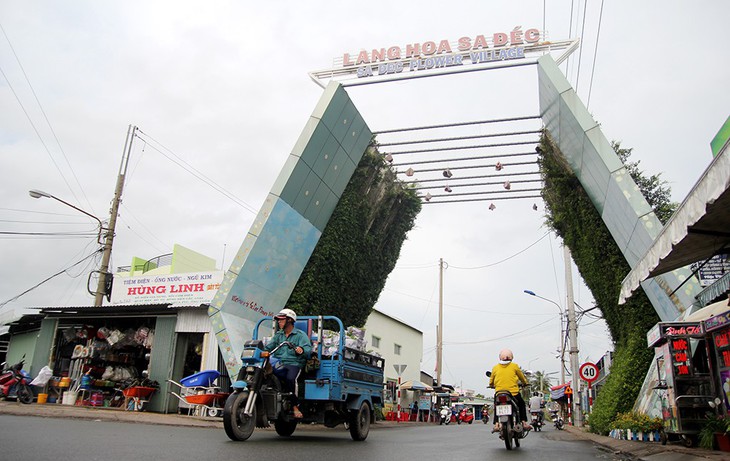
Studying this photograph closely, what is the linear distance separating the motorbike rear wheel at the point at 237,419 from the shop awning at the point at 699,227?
5.43 meters

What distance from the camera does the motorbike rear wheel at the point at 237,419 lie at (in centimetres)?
638

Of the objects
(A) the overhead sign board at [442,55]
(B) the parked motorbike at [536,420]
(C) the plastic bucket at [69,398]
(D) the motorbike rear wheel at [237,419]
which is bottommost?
(B) the parked motorbike at [536,420]

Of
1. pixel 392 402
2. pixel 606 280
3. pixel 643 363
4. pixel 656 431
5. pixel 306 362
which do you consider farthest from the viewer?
pixel 392 402

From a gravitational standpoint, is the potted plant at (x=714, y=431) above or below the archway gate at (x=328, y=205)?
below

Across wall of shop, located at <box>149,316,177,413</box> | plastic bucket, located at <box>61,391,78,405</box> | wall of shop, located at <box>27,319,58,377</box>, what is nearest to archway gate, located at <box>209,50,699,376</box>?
wall of shop, located at <box>149,316,177,413</box>

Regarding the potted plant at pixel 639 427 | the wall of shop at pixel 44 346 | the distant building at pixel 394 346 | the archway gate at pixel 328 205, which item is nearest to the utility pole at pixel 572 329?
the distant building at pixel 394 346

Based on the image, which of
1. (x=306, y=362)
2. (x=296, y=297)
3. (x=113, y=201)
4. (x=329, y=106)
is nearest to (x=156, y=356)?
(x=296, y=297)

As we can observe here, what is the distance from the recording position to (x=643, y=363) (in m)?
12.8

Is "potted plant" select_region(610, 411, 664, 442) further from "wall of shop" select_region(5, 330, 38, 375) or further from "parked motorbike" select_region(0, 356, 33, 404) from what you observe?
"wall of shop" select_region(5, 330, 38, 375)

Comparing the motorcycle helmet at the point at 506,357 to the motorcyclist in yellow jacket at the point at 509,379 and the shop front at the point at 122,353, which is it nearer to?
the motorcyclist in yellow jacket at the point at 509,379

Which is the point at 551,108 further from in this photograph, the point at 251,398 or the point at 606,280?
the point at 251,398

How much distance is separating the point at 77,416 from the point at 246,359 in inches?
201

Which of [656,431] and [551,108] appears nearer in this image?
[656,431]

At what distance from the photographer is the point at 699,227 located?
5766mm
